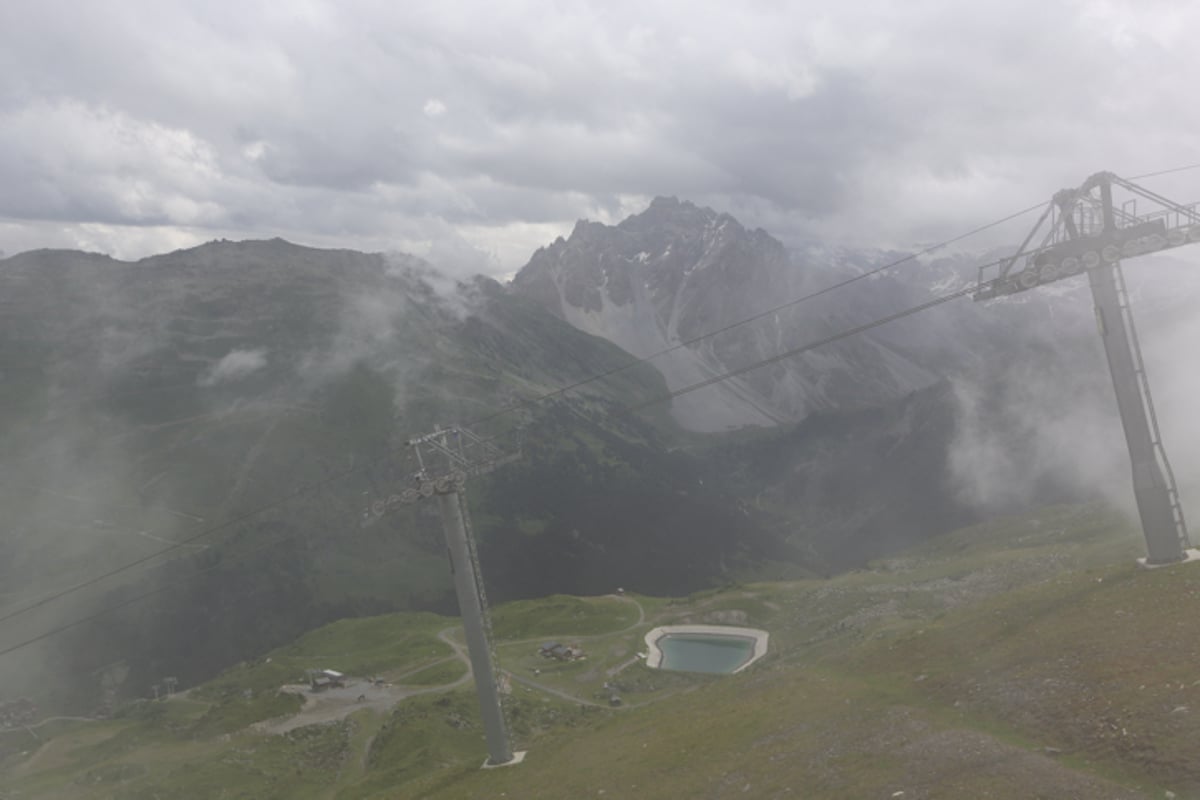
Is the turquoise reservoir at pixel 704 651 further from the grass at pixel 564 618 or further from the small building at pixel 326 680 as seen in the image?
the small building at pixel 326 680

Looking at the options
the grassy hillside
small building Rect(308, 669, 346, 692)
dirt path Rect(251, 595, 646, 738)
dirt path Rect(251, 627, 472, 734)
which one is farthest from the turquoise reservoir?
small building Rect(308, 669, 346, 692)

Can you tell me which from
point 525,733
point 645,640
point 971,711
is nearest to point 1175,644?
point 971,711

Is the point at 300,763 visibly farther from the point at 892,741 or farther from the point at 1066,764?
the point at 1066,764

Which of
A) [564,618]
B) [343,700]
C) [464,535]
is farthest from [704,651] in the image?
[464,535]

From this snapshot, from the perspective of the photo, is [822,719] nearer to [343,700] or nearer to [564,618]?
[343,700]

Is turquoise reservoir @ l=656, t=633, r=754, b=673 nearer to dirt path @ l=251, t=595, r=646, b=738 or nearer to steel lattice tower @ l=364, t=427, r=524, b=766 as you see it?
dirt path @ l=251, t=595, r=646, b=738
